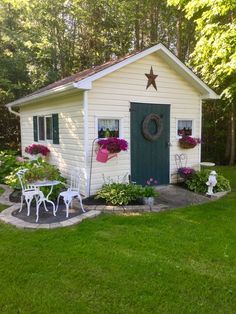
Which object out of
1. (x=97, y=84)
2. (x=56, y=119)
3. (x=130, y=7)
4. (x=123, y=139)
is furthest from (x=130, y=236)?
(x=130, y=7)

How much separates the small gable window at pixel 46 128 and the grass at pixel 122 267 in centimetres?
340

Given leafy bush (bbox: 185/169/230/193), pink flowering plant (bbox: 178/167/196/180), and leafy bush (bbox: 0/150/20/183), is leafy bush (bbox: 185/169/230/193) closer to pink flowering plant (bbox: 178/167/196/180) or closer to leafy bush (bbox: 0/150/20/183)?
pink flowering plant (bbox: 178/167/196/180)

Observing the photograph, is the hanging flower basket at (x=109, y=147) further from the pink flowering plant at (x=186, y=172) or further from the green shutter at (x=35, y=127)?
the green shutter at (x=35, y=127)

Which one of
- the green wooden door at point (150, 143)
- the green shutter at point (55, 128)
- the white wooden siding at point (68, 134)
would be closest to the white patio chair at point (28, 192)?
the white wooden siding at point (68, 134)

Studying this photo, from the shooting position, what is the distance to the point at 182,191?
708 cm

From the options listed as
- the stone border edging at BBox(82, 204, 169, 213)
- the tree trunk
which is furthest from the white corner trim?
the tree trunk

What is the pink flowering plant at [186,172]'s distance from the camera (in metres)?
7.46

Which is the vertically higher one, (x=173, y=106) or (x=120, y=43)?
(x=120, y=43)

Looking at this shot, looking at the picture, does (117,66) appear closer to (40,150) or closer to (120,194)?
(120,194)

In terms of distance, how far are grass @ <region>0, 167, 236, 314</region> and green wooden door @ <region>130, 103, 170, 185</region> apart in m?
2.25

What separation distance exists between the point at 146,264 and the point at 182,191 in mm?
3868

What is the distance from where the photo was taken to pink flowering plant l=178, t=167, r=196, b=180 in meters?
7.46

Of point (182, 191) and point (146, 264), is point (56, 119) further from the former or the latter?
point (146, 264)

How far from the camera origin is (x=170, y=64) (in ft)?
24.0
